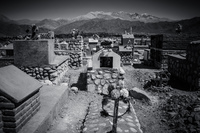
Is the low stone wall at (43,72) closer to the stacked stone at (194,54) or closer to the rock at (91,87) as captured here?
the rock at (91,87)

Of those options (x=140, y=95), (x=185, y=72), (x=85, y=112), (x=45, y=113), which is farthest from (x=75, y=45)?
(x=45, y=113)

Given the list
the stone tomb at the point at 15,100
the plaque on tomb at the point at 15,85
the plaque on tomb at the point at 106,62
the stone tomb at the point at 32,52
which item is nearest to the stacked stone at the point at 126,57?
the plaque on tomb at the point at 106,62

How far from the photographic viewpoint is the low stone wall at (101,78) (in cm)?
816

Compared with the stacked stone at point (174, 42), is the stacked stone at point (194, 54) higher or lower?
lower

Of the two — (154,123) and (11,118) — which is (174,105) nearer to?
(154,123)

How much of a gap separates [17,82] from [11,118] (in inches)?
39.0

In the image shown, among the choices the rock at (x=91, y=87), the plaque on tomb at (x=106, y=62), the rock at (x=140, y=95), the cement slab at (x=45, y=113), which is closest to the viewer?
the cement slab at (x=45, y=113)

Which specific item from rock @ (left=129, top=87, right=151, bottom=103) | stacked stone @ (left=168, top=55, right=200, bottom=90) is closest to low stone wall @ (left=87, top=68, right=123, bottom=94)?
rock @ (left=129, top=87, right=151, bottom=103)

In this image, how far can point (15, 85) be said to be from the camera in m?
3.61

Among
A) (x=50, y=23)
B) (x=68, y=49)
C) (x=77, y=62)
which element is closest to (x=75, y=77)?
(x=77, y=62)

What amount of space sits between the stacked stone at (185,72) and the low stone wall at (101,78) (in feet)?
18.1

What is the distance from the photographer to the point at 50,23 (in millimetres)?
190875

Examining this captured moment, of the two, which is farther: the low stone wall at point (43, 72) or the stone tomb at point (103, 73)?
the low stone wall at point (43, 72)

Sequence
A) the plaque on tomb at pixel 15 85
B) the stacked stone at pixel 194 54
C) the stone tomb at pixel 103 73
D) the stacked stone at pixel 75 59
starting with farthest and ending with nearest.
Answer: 1. the stacked stone at pixel 75 59
2. the stacked stone at pixel 194 54
3. the stone tomb at pixel 103 73
4. the plaque on tomb at pixel 15 85
